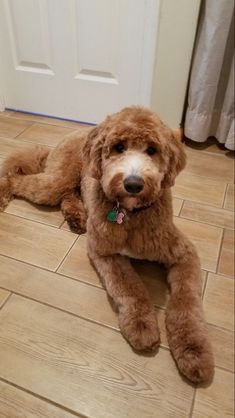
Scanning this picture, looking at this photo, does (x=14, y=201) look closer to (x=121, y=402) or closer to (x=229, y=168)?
(x=121, y=402)

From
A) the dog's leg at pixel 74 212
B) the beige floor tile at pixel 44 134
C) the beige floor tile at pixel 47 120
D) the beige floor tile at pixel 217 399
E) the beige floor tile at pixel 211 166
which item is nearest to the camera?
the beige floor tile at pixel 217 399

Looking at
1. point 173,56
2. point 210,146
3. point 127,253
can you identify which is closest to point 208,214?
point 127,253

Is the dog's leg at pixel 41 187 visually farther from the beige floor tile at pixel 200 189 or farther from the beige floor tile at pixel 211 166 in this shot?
the beige floor tile at pixel 211 166

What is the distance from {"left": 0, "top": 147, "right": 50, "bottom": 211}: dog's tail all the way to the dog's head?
63cm

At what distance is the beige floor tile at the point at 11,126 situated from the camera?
196 centimetres

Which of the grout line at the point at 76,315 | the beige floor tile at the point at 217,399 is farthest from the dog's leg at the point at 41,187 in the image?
the beige floor tile at the point at 217,399

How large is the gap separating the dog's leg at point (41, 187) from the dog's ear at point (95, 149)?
410 mm

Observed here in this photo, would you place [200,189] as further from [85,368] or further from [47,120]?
[47,120]

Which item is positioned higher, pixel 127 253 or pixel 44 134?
pixel 127 253

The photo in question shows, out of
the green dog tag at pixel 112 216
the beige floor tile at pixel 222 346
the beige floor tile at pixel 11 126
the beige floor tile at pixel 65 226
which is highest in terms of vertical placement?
the green dog tag at pixel 112 216

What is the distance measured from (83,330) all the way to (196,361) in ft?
1.11

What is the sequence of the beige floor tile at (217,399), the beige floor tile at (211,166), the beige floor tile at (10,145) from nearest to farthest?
the beige floor tile at (217,399) < the beige floor tile at (211,166) < the beige floor tile at (10,145)

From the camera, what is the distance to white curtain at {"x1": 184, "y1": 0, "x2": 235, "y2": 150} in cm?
148

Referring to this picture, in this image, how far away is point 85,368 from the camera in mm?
927
